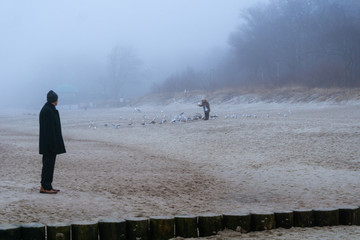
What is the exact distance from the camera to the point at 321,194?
8.38 m

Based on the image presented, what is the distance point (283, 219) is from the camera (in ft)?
Answer: 19.7

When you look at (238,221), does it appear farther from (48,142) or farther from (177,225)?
(48,142)

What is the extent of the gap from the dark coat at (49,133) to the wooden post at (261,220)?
148 inches

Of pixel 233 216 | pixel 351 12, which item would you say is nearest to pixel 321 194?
pixel 233 216

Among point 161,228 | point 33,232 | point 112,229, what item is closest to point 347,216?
point 161,228

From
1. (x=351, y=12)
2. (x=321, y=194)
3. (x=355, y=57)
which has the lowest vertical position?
(x=321, y=194)

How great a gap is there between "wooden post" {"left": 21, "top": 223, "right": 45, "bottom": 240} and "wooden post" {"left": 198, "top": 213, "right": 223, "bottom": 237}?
76.7 inches

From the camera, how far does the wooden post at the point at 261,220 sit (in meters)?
5.88

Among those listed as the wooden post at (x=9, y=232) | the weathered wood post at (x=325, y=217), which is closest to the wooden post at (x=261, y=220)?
the weathered wood post at (x=325, y=217)

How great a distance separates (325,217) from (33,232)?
3796 mm

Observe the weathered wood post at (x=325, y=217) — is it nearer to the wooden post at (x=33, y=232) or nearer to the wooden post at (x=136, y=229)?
the wooden post at (x=136, y=229)

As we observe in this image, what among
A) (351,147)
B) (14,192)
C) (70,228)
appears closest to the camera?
(70,228)

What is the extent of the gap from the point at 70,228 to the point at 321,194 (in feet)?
16.5

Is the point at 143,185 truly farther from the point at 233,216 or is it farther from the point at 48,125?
the point at 233,216
